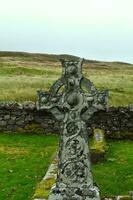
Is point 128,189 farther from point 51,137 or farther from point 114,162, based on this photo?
point 51,137

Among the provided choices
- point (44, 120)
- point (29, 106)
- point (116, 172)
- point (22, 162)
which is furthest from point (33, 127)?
point (116, 172)

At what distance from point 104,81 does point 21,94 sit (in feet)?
42.8

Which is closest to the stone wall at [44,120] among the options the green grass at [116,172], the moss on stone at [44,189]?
the green grass at [116,172]

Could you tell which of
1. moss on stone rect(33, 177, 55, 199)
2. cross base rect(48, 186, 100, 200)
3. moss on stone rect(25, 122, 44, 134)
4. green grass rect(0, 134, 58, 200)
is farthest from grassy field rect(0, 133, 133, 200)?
cross base rect(48, 186, 100, 200)

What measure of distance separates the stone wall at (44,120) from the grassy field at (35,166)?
2.60 feet

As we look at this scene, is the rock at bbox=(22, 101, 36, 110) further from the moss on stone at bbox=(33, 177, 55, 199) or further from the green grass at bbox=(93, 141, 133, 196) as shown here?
the moss on stone at bbox=(33, 177, 55, 199)

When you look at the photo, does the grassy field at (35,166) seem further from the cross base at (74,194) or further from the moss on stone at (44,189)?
the cross base at (74,194)

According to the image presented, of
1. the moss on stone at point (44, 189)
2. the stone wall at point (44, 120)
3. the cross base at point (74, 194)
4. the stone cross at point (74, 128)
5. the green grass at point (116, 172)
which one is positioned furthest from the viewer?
the stone wall at point (44, 120)

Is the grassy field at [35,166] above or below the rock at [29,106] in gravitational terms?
below

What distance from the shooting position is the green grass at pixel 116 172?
18998 millimetres

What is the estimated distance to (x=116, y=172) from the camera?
2155 cm

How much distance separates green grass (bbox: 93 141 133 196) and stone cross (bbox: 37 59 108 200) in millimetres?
5035

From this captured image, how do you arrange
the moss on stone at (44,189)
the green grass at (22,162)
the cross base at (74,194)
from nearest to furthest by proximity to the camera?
the cross base at (74,194) → the moss on stone at (44,189) → the green grass at (22,162)

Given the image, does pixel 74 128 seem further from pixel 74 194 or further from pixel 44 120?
pixel 44 120
